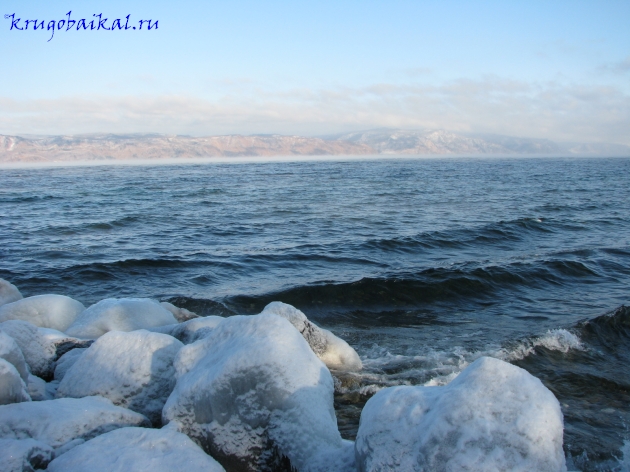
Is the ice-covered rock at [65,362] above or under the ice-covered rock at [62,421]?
under

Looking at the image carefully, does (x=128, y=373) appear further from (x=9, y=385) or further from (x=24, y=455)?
(x=24, y=455)

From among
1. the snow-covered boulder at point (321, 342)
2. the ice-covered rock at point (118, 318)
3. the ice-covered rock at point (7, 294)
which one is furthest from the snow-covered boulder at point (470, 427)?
the ice-covered rock at point (7, 294)

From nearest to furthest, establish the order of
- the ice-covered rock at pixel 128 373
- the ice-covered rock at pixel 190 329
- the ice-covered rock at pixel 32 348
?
the ice-covered rock at pixel 128 373 < the ice-covered rock at pixel 32 348 < the ice-covered rock at pixel 190 329

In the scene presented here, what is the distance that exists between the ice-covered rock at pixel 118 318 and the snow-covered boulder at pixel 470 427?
441 centimetres

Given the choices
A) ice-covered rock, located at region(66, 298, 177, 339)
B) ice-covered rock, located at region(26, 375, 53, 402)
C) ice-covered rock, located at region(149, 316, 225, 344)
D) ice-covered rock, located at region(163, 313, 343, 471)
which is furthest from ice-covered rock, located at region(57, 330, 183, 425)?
ice-covered rock, located at region(66, 298, 177, 339)

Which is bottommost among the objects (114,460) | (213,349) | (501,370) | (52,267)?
(52,267)

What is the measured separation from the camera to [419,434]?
9.05 ft

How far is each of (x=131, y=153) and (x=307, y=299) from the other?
158852mm

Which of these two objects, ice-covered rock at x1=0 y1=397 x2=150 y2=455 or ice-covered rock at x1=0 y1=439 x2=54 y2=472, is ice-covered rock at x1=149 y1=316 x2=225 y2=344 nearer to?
ice-covered rock at x1=0 y1=397 x2=150 y2=455

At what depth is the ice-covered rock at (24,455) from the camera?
2.80 meters

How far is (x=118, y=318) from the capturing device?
646 centimetres

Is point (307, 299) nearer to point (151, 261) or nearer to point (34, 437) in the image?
point (151, 261)

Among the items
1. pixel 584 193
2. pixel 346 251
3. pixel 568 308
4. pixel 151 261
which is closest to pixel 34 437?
pixel 568 308

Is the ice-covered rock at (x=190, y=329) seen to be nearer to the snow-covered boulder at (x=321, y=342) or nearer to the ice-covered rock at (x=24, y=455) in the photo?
the snow-covered boulder at (x=321, y=342)
